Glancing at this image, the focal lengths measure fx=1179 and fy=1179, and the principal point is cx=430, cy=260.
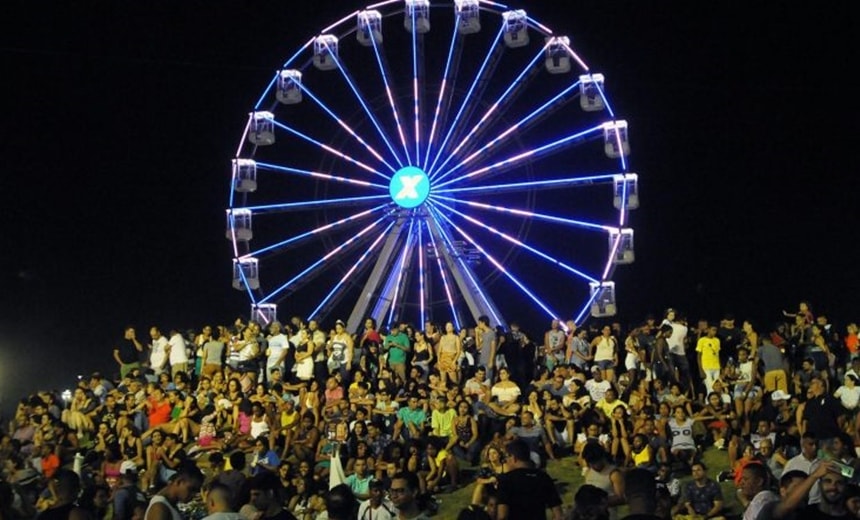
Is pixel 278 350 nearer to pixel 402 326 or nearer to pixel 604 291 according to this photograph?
pixel 402 326

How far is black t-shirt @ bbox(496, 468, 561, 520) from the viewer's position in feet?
22.3

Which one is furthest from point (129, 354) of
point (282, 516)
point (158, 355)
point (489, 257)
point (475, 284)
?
point (282, 516)

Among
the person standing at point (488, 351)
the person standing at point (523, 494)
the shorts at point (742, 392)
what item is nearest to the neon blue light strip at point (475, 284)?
the person standing at point (488, 351)

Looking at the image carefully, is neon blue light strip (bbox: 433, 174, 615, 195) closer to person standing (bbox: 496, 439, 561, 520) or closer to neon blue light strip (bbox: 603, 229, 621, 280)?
neon blue light strip (bbox: 603, 229, 621, 280)

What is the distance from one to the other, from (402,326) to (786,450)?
7.23 metres

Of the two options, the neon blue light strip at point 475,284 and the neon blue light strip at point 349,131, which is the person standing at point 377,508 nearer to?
the neon blue light strip at point 475,284

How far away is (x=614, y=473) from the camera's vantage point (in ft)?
27.1

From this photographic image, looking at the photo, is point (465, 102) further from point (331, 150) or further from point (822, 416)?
point (822, 416)

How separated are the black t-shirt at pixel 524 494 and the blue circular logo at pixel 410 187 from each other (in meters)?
17.5

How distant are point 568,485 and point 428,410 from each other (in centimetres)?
248

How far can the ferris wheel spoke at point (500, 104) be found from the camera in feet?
79.0

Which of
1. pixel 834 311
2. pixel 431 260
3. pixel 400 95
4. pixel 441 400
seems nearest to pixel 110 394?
pixel 441 400

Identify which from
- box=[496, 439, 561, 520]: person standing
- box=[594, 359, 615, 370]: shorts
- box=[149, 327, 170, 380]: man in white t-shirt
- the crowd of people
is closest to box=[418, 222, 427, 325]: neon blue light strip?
the crowd of people

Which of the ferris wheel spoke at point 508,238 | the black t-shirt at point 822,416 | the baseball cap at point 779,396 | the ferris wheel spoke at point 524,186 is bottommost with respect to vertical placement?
the baseball cap at point 779,396
